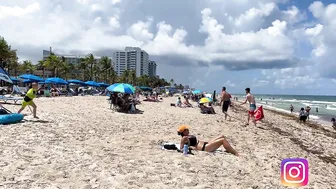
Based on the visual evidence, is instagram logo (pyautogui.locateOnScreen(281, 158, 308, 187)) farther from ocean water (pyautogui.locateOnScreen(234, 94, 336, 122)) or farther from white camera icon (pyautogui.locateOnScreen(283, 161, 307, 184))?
ocean water (pyautogui.locateOnScreen(234, 94, 336, 122))

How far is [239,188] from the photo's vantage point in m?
5.57

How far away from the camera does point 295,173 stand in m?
5.87

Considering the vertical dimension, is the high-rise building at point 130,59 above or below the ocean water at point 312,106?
above

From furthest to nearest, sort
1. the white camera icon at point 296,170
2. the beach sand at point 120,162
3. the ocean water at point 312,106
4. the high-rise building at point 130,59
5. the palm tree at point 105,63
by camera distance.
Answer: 1. the high-rise building at point 130,59
2. the palm tree at point 105,63
3. the ocean water at point 312,106
4. the white camera icon at point 296,170
5. the beach sand at point 120,162

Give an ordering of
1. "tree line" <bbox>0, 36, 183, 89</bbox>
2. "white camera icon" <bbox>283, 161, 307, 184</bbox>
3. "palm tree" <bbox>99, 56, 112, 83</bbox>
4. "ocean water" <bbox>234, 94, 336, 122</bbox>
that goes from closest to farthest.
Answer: "white camera icon" <bbox>283, 161, 307, 184</bbox> → "ocean water" <bbox>234, 94, 336, 122</bbox> → "tree line" <bbox>0, 36, 183, 89</bbox> → "palm tree" <bbox>99, 56, 112, 83</bbox>

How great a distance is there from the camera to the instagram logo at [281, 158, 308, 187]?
221 inches

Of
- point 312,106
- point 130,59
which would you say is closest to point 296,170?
point 312,106

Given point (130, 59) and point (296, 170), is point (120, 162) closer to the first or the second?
point (296, 170)

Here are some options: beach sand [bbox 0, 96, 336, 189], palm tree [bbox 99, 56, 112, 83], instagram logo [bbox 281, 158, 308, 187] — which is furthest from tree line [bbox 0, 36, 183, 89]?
instagram logo [bbox 281, 158, 308, 187]

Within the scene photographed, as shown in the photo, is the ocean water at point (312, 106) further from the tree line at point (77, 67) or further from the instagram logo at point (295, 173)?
the tree line at point (77, 67)

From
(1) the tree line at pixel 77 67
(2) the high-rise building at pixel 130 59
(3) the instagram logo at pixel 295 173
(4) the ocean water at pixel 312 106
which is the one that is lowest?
(4) the ocean water at pixel 312 106

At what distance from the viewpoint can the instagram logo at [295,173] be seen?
18.4 ft

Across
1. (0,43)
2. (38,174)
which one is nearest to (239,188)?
(38,174)

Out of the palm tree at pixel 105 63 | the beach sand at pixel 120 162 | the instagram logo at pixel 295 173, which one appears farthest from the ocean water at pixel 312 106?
the palm tree at pixel 105 63
